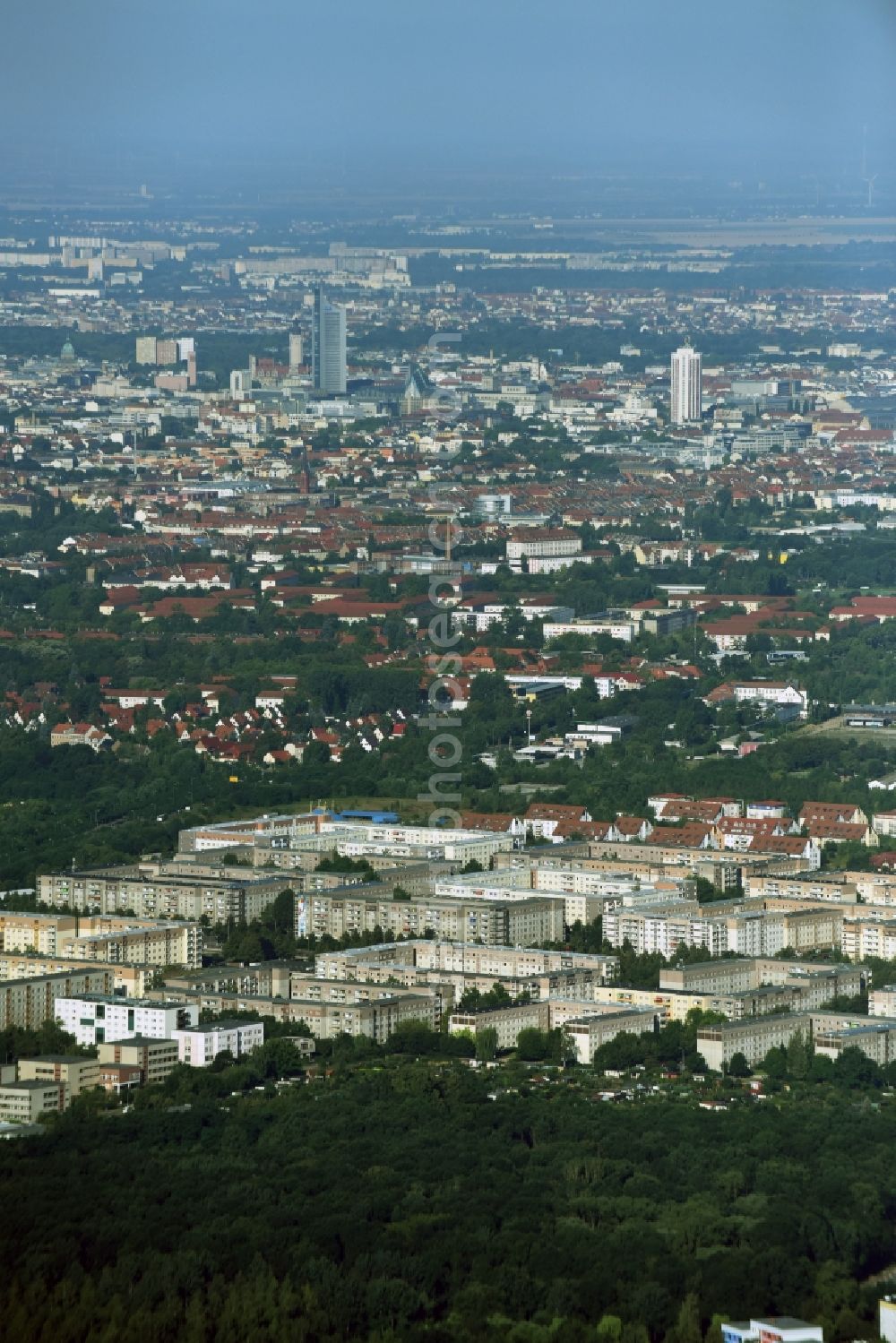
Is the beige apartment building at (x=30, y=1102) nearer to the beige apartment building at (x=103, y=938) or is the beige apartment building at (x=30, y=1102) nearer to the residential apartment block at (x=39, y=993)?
the residential apartment block at (x=39, y=993)

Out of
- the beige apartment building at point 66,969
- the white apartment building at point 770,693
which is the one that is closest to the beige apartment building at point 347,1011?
the beige apartment building at point 66,969

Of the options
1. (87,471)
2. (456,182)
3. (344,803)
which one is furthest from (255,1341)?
(456,182)

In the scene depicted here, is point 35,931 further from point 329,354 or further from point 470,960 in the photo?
point 329,354

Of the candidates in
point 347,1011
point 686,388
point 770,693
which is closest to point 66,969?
point 347,1011

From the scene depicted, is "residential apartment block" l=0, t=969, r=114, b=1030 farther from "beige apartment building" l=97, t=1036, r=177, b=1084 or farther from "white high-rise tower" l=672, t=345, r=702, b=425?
"white high-rise tower" l=672, t=345, r=702, b=425

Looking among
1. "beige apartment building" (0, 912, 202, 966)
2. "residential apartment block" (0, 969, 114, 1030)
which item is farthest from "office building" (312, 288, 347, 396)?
"residential apartment block" (0, 969, 114, 1030)
